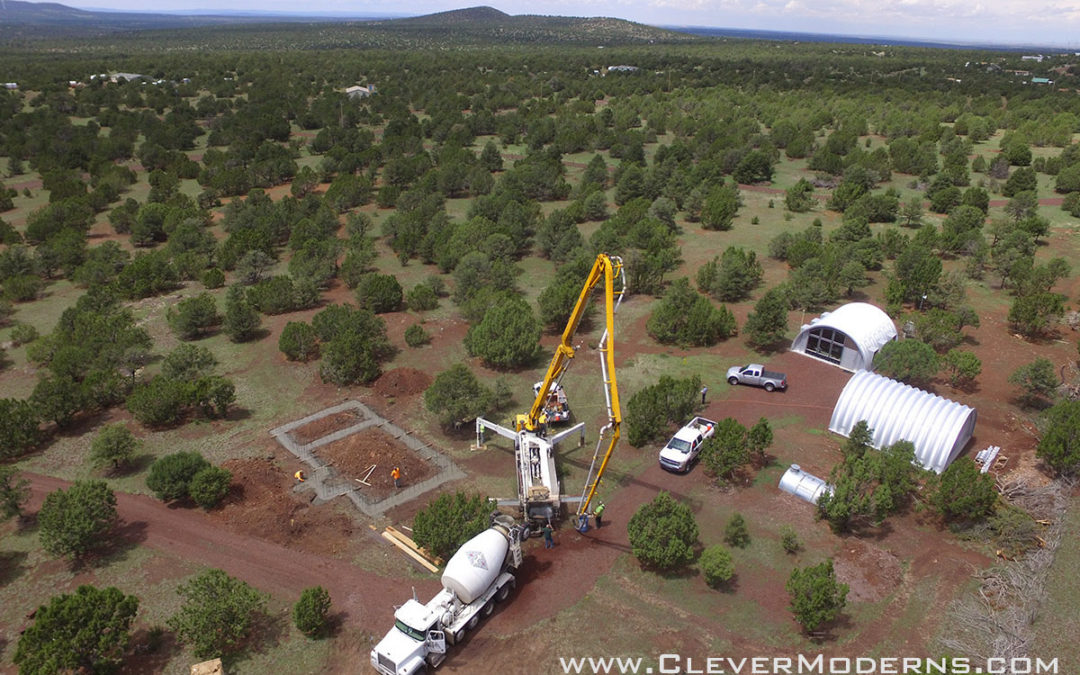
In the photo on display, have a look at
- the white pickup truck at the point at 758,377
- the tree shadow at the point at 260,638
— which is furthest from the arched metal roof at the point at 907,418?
the tree shadow at the point at 260,638

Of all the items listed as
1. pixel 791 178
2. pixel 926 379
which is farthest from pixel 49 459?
pixel 791 178

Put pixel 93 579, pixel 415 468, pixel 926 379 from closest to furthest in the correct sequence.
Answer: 1. pixel 93 579
2. pixel 415 468
3. pixel 926 379

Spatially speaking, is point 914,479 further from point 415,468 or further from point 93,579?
point 93,579

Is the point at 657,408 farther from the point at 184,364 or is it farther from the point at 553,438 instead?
the point at 184,364

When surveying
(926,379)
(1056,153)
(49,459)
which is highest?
(1056,153)

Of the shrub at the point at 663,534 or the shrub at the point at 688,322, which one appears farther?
the shrub at the point at 688,322

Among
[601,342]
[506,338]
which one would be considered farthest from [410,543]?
[506,338]

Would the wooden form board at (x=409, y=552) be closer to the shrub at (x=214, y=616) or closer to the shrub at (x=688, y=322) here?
the shrub at (x=214, y=616)
